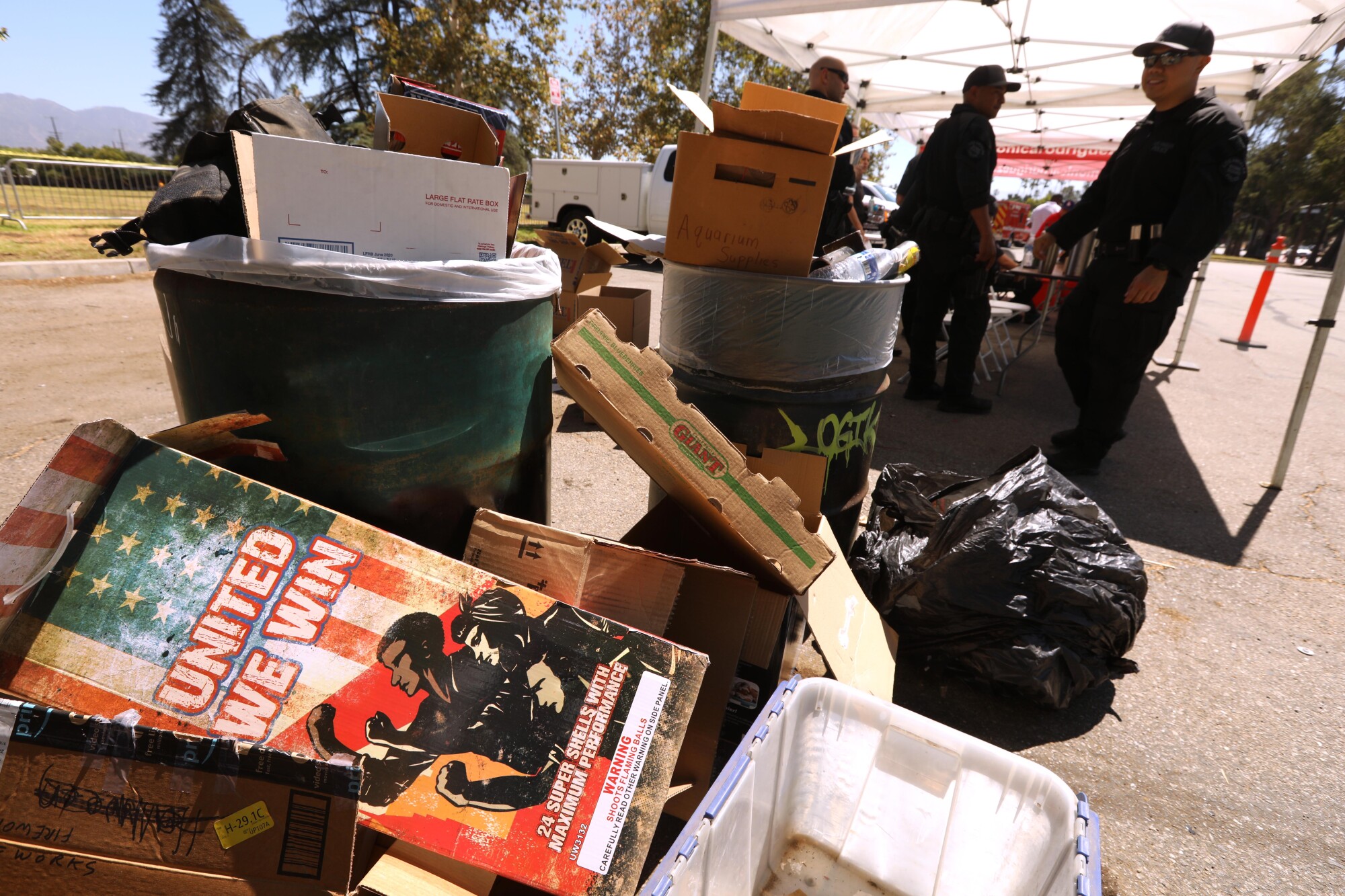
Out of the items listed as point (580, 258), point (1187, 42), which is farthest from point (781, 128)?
point (580, 258)

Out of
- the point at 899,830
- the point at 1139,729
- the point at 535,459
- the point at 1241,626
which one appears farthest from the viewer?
the point at 1241,626

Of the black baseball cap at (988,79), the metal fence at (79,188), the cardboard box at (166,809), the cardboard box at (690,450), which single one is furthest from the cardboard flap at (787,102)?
the metal fence at (79,188)

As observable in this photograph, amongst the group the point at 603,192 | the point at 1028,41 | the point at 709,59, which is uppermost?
the point at 1028,41

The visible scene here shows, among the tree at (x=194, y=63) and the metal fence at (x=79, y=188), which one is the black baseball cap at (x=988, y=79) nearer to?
the metal fence at (x=79, y=188)

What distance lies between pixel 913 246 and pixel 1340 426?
5.07 meters

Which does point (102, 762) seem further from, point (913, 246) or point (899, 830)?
point (913, 246)

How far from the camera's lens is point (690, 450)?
1.63 metres

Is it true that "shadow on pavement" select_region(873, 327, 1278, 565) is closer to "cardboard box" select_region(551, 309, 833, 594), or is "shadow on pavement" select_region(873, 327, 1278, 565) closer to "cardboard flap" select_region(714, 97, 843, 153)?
"cardboard flap" select_region(714, 97, 843, 153)

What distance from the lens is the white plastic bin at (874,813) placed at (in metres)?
1.27

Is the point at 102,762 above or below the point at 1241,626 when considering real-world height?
above

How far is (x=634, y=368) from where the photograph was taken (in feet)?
5.47

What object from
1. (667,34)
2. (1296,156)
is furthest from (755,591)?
(1296,156)

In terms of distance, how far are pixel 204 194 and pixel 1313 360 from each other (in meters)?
4.80

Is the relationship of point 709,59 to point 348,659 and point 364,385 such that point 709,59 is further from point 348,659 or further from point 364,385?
point 348,659
